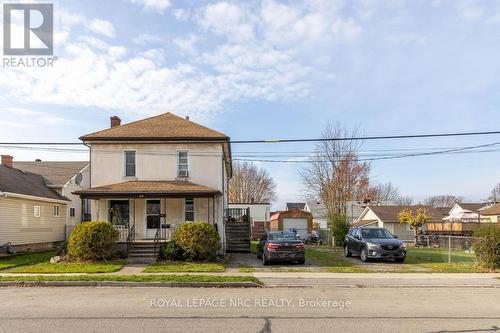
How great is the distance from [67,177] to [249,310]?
89.8 ft

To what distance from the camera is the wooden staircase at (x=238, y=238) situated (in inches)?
996

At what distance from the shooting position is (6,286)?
13.0 metres

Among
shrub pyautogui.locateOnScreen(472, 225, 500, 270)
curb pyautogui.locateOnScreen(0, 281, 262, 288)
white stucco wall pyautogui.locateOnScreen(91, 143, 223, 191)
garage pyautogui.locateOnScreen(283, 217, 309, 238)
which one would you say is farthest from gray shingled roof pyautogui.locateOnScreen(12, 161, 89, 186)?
shrub pyautogui.locateOnScreen(472, 225, 500, 270)

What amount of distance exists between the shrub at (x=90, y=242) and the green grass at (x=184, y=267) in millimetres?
2318

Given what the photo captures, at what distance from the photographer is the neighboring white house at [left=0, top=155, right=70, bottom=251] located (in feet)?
74.5

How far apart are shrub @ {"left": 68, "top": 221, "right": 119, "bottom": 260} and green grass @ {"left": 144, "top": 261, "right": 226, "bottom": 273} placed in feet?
7.60

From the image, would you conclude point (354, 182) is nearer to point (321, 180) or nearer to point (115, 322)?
point (321, 180)

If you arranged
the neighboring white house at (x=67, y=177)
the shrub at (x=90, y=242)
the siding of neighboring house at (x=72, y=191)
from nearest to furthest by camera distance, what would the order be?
the shrub at (x=90, y=242) < the neighboring white house at (x=67, y=177) < the siding of neighboring house at (x=72, y=191)

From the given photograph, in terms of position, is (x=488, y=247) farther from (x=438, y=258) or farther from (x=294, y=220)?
(x=294, y=220)

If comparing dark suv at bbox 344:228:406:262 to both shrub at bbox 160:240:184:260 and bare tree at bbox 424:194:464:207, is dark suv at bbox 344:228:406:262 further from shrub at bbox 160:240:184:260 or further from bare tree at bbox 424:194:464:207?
bare tree at bbox 424:194:464:207

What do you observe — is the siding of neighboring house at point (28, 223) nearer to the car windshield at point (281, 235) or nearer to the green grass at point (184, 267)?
the green grass at point (184, 267)

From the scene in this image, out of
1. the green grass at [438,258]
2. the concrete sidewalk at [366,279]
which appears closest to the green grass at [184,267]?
the concrete sidewalk at [366,279]

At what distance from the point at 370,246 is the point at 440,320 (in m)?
11.1

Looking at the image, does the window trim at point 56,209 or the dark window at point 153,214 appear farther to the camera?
the window trim at point 56,209
